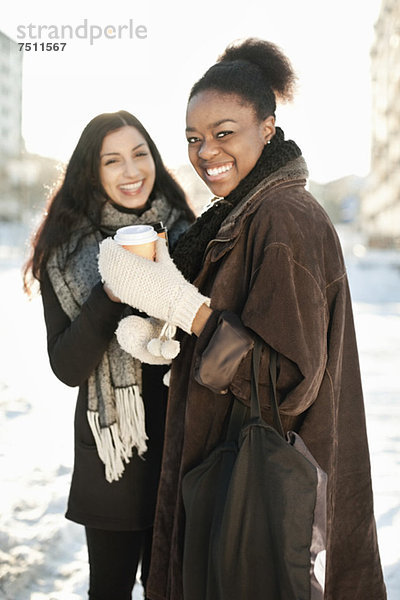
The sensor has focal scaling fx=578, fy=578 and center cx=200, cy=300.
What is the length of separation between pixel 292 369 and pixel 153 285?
391mm

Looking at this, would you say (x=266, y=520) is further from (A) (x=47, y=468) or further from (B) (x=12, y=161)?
(B) (x=12, y=161)

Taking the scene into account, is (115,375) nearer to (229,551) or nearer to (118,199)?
(118,199)

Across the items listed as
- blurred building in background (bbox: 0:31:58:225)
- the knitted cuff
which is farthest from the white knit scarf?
blurred building in background (bbox: 0:31:58:225)

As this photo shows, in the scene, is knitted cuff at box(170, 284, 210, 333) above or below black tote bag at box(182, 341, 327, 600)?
above

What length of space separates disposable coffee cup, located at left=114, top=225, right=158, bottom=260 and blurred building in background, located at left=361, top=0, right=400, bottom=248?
35.4m

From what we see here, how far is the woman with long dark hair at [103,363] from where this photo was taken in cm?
195

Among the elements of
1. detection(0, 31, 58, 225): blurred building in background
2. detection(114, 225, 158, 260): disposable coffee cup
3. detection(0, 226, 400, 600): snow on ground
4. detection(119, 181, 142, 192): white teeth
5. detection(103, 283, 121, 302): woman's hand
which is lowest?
detection(0, 226, 400, 600): snow on ground

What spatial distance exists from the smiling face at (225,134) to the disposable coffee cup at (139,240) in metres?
0.22

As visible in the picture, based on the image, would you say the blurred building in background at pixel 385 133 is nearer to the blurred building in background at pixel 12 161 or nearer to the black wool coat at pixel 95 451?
the blurred building in background at pixel 12 161

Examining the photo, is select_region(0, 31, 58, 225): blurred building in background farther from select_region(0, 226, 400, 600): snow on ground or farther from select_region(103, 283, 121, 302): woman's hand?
select_region(103, 283, 121, 302): woman's hand

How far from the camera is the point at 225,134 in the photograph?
1462 millimetres

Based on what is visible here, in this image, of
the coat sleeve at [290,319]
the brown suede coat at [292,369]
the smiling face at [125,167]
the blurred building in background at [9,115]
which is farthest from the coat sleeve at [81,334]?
the blurred building in background at [9,115]

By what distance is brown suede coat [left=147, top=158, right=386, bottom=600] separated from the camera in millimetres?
1310

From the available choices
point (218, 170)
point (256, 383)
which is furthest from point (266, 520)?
point (218, 170)
